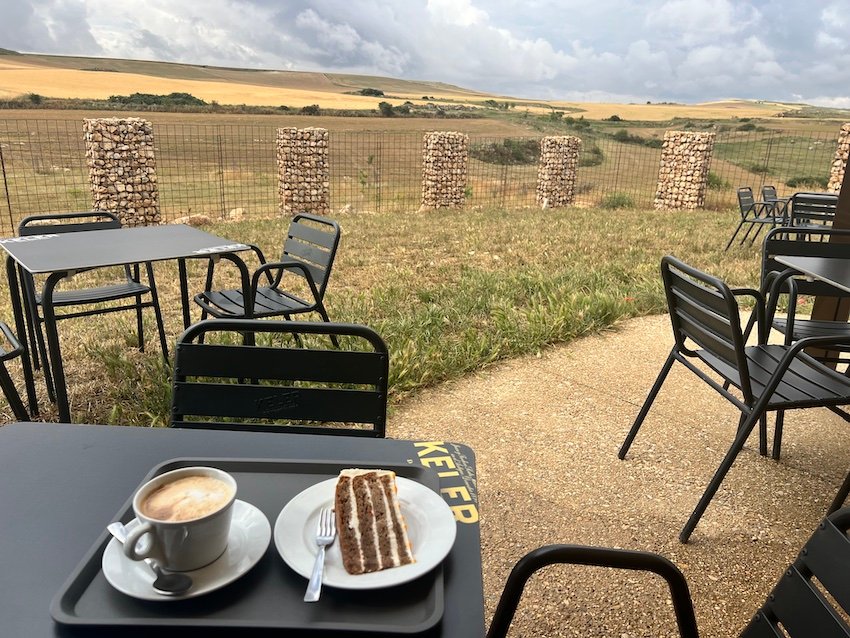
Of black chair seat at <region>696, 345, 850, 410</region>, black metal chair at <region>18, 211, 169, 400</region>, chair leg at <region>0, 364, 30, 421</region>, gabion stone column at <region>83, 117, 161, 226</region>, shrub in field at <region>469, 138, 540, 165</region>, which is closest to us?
black chair seat at <region>696, 345, 850, 410</region>

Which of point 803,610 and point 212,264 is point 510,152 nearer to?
point 212,264

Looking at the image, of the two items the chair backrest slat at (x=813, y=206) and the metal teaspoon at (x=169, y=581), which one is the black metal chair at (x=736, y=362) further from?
the chair backrest slat at (x=813, y=206)

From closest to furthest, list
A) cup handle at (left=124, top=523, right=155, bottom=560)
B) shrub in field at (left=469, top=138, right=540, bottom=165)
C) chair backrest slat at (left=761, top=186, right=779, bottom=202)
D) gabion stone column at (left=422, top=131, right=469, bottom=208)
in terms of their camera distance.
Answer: cup handle at (left=124, top=523, right=155, bottom=560) < chair backrest slat at (left=761, top=186, right=779, bottom=202) < gabion stone column at (left=422, top=131, right=469, bottom=208) < shrub in field at (left=469, top=138, right=540, bottom=165)

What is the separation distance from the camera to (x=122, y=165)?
31.1 feet

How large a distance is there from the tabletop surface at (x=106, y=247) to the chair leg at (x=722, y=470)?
2.35 metres

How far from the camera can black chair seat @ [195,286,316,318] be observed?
330cm

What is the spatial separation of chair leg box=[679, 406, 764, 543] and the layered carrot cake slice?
63.4 inches

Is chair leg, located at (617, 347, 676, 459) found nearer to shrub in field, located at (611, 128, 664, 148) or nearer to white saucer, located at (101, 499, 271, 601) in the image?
white saucer, located at (101, 499, 271, 601)

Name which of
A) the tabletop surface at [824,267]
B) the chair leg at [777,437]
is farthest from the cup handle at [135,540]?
the chair leg at [777,437]

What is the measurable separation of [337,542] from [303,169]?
35.8 feet

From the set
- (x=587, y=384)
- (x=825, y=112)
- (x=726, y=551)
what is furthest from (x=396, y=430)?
(x=825, y=112)

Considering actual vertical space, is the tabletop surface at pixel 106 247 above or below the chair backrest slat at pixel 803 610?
below

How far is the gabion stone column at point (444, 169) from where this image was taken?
12008 mm

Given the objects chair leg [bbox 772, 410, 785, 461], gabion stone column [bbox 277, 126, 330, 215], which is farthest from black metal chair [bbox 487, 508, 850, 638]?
gabion stone column [bbox 277, 126, 330, 215]
